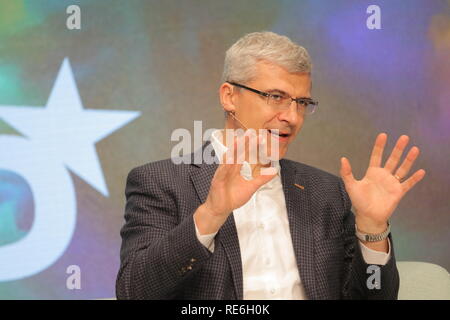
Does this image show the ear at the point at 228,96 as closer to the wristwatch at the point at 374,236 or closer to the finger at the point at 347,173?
the finger at the point at 347,173

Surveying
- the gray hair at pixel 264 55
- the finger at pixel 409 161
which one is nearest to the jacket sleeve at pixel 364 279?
the finger at pixel 409 161

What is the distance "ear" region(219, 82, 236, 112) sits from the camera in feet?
7.72

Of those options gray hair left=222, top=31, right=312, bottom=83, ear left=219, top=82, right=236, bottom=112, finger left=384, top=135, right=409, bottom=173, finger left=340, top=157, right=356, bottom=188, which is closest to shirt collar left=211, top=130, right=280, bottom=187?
ear left=219, top=82, right=236, bottom=112

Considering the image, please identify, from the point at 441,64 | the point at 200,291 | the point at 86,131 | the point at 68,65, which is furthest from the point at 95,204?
the point at 441,64

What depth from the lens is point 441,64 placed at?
3350 mm

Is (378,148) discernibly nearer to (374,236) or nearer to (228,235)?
(374,236)

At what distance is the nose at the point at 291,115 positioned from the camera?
7.24 feet

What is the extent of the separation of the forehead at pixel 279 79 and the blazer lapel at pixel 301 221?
32 cm

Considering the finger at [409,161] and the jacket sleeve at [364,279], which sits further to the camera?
the jacket sleeve at [364,279]

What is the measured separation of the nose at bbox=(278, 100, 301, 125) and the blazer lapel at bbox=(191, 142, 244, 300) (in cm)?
30

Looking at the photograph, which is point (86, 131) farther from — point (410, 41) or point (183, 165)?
point (410, 41)

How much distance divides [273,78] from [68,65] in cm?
133

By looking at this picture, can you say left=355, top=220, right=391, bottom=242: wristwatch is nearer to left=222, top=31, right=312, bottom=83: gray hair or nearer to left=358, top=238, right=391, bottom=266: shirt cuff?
left=358, top=238, right=391, bottom=266: shirt cuff

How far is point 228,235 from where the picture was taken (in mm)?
2090
